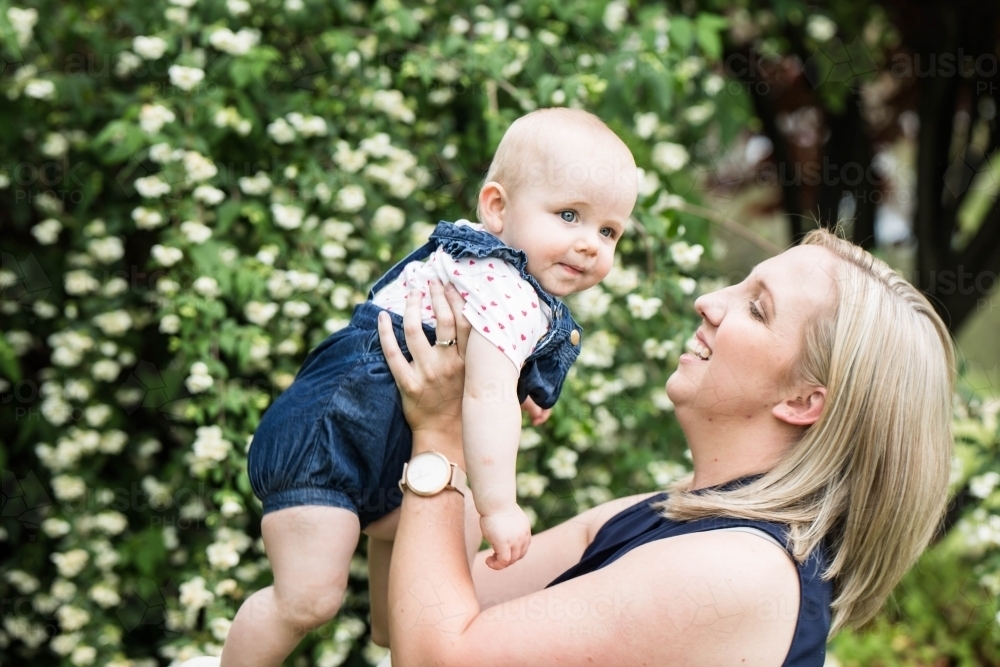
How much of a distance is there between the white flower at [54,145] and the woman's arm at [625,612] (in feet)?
5.69

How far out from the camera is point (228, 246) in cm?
255

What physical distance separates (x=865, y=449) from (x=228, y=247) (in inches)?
63.6

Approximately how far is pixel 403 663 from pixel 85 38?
215 cm

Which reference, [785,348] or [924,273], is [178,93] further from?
[924,273]

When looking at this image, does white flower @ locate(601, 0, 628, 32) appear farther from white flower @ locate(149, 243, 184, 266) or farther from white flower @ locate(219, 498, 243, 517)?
white flower @ locate(219, 498, 243, 517)

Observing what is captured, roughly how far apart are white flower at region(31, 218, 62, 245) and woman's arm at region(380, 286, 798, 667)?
5.67 feet

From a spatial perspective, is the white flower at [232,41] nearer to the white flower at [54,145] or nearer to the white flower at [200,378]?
the white flower at [54,145]

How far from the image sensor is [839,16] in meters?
4.09

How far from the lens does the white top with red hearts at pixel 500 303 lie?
1516 millimetres

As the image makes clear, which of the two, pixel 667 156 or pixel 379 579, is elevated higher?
pixel 667 156

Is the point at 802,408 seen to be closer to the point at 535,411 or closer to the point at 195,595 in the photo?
the point at 535,411

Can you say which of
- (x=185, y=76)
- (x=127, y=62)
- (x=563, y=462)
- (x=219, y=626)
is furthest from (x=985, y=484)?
(x=127, y=62)

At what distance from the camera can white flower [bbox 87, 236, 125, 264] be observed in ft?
8.93

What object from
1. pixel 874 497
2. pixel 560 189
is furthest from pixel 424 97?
pixel 874 497
